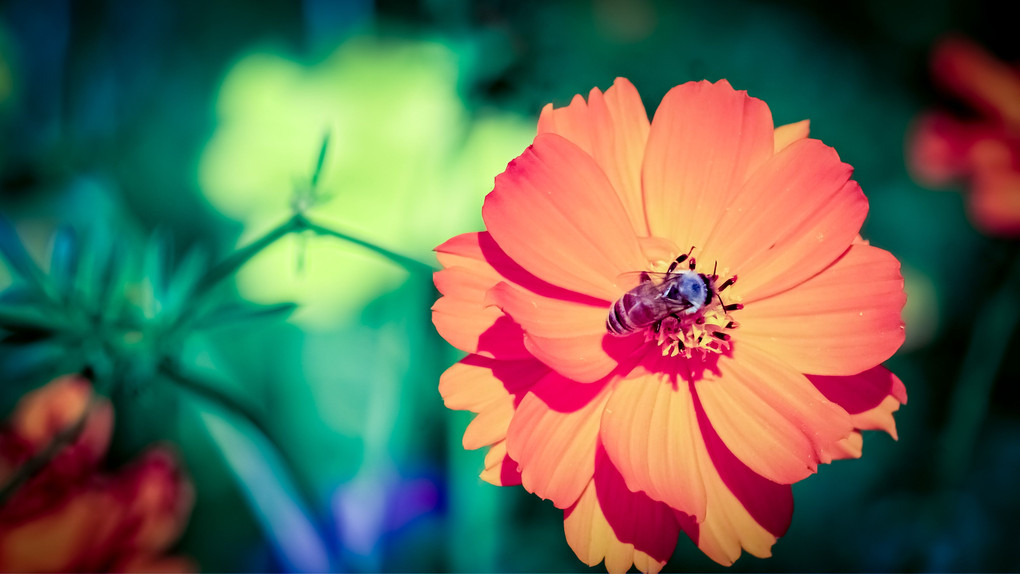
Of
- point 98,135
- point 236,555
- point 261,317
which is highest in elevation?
point 98,135

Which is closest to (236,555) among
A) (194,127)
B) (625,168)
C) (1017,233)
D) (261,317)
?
(261,317)

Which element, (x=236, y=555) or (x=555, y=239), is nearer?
(x=555, y=239)

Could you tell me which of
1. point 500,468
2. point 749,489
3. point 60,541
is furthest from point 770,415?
point 60,541

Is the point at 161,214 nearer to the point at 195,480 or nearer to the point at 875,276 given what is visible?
the point at 195,480

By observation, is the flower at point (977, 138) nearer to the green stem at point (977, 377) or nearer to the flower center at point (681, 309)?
the green stem at point (977, 377)

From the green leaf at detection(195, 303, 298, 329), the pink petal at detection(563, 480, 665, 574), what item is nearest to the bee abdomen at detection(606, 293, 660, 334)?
the pink petal at detection(563, 480, 665, 574)

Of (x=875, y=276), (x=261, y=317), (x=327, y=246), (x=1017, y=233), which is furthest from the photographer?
(x=1017, y=233)

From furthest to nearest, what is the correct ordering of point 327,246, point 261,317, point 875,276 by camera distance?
point 327,246 → point 261,317 → point 875,276
